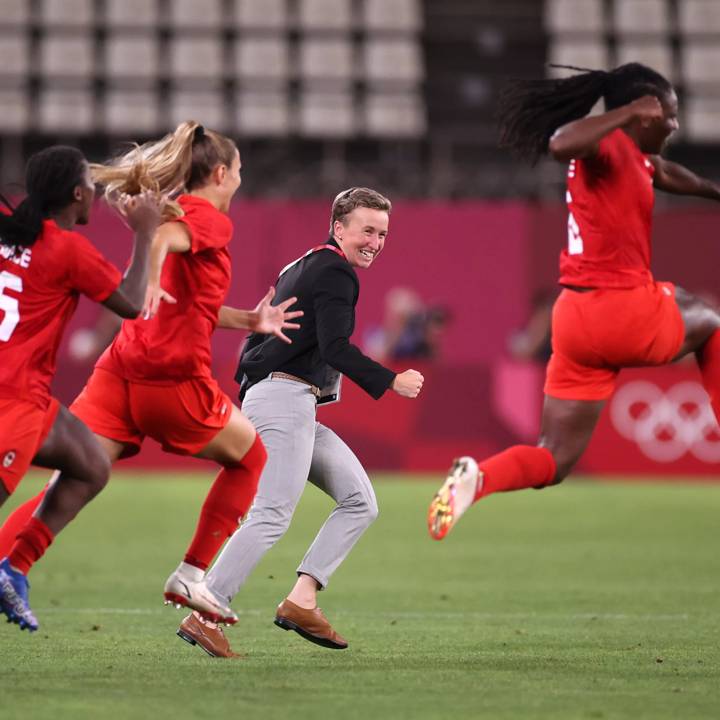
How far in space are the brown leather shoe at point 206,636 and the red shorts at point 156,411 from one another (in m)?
0.74

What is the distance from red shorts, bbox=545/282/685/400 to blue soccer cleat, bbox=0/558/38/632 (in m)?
2.46

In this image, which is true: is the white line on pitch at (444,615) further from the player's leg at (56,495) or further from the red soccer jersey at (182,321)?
the red soccer jersey at (182,321)

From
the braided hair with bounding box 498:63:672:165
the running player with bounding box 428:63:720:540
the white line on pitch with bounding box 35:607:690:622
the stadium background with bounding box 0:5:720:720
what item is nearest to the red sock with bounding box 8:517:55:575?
the stadium background with bounding box 0:5:720:720

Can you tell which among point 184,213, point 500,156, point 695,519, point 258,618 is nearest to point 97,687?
point 184,213

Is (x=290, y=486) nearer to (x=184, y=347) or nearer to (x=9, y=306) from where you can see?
(x=184, y=347)

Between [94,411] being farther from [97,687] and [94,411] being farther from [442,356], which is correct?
[442,356]

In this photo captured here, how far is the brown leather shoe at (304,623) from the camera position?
652 cm

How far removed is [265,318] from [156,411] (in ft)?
1.90

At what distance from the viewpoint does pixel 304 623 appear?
6.52 meters

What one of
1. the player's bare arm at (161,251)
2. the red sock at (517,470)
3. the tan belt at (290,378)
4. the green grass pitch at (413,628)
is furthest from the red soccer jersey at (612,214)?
the player's bare arm at (161,251)

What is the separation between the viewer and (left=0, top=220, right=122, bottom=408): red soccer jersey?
5512 millimetres

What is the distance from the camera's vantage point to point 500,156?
22453mm

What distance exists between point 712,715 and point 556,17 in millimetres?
20475

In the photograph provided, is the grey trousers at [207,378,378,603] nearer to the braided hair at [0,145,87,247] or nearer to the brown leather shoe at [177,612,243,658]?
the brown leather shoe at [177,612,243,658]
